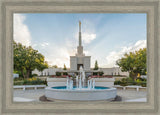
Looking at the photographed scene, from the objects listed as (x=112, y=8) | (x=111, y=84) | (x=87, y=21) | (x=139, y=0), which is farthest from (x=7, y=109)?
(x=87, y=21)

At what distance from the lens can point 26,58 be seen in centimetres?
1440

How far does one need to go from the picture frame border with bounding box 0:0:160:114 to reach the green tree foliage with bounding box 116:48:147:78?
999cm

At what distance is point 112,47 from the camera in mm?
18328

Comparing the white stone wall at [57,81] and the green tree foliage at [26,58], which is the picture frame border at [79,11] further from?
the green tree foliage at [26,58]

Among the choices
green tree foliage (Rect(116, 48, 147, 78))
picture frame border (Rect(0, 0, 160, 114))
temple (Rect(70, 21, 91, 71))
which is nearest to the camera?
picture frame border (Rect(0, 0, 160, 114))

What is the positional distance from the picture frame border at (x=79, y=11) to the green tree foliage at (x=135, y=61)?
9.99m

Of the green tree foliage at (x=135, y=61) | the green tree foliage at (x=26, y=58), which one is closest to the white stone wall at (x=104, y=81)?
the green tree foliage at (x=135, y=61)

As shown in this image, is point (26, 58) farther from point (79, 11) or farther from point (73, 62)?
point (79, 11)

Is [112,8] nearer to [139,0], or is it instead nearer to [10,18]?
[139,0]

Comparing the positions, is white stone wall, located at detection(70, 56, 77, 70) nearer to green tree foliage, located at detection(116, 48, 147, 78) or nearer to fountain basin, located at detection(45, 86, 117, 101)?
green tree foliage, located at detection(116, 48, 147, 78)

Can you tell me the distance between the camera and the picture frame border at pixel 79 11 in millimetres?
4789

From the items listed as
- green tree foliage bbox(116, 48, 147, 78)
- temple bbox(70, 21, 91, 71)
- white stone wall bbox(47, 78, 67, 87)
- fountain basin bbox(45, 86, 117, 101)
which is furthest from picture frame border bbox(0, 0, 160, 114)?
temple bbox(70, 21, 91, 71)

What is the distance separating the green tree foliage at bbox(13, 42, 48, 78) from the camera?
14.1 m

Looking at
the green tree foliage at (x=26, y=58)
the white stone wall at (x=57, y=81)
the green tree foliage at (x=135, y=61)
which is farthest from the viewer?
the green tree foliage at (x=135, y=61)
